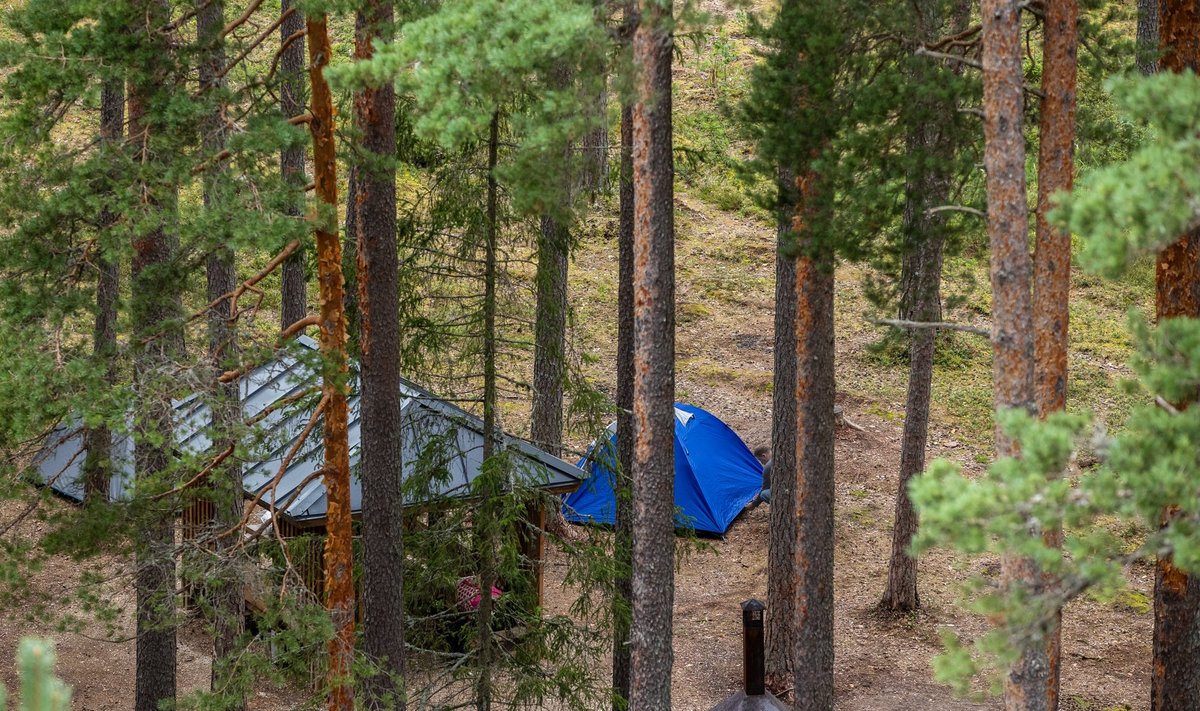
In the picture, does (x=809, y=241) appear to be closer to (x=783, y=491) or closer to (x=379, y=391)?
(x=379, y=391)

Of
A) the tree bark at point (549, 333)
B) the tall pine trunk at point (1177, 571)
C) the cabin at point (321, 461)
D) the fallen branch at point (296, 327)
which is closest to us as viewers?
the fallen branch at point (296, 327)

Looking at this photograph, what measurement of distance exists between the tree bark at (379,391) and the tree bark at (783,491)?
434 cm

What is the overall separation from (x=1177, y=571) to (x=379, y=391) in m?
6.26

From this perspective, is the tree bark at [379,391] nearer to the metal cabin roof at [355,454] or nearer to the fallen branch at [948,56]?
the metal cabin roof at [355,454]

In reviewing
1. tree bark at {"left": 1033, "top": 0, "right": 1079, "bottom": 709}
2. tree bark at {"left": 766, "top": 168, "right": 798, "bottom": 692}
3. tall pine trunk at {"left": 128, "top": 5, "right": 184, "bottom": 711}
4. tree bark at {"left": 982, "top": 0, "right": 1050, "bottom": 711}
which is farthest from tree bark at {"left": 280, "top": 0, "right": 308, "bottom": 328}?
tree bark at {"left": 1033, "top": 0, "right": 1079, "bottom": 709}

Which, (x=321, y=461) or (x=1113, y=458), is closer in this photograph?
(x=1113, y=458)

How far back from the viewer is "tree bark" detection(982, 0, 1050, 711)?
21.6ft

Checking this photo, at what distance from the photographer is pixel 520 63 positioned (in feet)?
19.9

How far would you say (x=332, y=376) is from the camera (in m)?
8.17

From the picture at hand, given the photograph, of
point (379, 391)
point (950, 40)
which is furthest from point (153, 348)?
point (950, 40)

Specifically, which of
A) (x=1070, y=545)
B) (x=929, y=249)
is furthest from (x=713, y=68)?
(x=1070, y=545)

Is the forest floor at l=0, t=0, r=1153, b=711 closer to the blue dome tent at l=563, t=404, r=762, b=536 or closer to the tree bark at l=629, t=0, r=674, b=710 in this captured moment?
the blue dome tent at l=563, t=404, r=762, b=536

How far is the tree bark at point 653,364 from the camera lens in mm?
7559

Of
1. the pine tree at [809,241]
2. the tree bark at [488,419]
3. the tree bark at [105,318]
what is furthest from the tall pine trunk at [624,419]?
the tree bark at [105,318]
